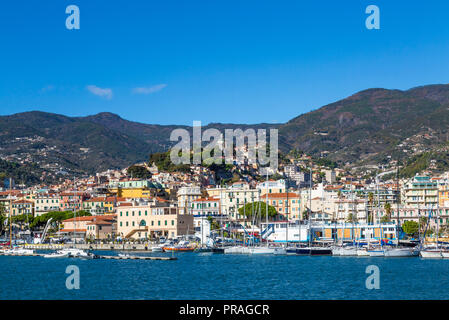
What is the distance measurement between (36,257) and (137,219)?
22.9 metres

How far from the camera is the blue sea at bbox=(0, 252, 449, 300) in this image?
33.3 meters

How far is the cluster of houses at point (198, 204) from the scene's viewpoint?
8731cm

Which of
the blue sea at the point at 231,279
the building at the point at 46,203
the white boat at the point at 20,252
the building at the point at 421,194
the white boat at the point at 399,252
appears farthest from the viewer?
the building at the point at 46,203

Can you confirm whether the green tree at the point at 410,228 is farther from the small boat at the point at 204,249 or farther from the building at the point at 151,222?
the small boat at the point at 204,249

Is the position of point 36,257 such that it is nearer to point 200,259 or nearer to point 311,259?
point 200,259

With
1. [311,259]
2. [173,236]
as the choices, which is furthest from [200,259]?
[173,236]

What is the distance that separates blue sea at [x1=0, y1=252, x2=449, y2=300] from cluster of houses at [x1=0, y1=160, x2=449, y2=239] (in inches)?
849

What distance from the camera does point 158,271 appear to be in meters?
46.5

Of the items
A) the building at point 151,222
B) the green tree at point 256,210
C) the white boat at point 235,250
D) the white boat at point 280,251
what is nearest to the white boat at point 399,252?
the white boat at point 280,251

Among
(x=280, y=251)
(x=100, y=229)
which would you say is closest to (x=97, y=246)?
(x=100, y=229)

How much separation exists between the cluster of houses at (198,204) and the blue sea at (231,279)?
21573 millimetres

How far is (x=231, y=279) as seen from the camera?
133ft

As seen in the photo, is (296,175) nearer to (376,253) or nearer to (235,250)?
(235,250)

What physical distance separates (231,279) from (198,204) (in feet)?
199
